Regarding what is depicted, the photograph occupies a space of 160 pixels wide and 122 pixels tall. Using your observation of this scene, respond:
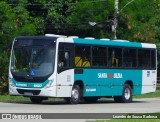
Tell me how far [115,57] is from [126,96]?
2463 millimetres

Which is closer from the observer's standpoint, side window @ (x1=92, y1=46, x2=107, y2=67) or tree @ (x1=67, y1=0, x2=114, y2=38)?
side window @ (x1=92, y1=46, x2=107, y2=67)

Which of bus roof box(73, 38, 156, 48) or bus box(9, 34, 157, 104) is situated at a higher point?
bus roof box(73, 38, 156, 48)

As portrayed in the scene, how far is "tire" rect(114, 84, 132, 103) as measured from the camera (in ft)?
109

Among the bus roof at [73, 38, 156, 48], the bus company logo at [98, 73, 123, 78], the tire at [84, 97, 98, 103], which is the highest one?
the bus roof at [73, 38, 156, 48]

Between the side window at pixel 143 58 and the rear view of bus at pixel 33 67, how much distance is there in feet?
23.1

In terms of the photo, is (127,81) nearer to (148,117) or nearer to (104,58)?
(104,58)

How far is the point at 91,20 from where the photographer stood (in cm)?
4766

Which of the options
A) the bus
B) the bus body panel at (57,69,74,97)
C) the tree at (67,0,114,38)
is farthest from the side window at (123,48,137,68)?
the tree at (67,0,114,38)

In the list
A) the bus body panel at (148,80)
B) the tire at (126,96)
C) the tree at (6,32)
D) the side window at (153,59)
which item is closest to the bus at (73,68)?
the tire at (126,96)

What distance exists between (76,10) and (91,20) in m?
1.38

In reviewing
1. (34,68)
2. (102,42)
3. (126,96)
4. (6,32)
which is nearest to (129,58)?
(126,96)

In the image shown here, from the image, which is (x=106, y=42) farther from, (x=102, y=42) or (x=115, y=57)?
(x=115, y=57)

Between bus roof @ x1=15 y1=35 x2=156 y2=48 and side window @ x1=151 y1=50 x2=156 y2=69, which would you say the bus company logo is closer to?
bus roof @ x1=15 y1=35 x2=156 y2=48

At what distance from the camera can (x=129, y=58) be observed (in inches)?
1303
